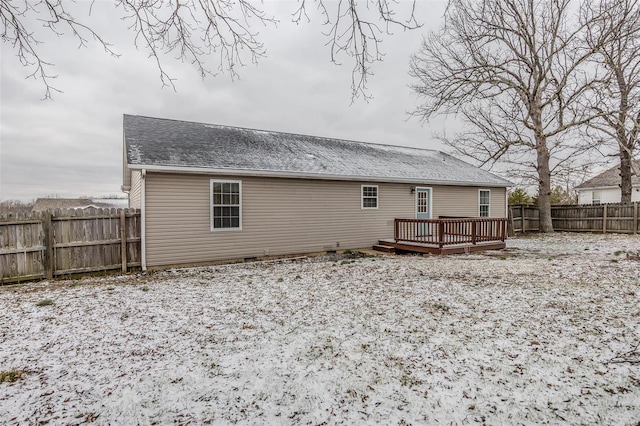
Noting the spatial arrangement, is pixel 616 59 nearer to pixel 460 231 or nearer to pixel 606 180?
pixel 460 231

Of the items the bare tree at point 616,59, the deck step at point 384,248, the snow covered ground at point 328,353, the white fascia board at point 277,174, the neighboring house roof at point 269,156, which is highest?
the bare tree at point 616,59

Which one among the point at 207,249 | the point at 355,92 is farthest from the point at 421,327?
the point at 207,249

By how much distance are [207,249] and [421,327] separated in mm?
6832

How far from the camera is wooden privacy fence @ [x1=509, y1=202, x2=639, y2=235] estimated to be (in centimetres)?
1591

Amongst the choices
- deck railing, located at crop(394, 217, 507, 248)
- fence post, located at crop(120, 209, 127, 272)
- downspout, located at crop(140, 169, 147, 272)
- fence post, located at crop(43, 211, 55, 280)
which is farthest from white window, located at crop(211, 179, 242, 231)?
deck railing, located at crop(394, 217, 507, 248)

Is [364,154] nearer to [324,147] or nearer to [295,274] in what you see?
[324,147]

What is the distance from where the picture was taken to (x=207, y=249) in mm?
9297

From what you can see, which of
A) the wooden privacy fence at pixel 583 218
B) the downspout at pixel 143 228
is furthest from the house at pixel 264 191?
the wooden privacy fence at pixel 583 218

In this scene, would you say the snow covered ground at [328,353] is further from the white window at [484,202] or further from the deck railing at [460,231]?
the white window at [484,202]

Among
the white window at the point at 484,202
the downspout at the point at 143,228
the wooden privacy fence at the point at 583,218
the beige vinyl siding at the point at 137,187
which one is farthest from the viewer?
the wooden privacy fence at the point at 583,218

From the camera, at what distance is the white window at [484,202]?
14.9 m

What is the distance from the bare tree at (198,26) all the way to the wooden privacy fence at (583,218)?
16.2 metres

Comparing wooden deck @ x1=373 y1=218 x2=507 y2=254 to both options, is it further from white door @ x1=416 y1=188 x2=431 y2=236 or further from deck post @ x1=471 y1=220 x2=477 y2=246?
white door @ x1=416 y1=188 x2=431 y2=236

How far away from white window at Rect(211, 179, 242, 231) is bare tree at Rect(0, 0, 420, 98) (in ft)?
19.3
